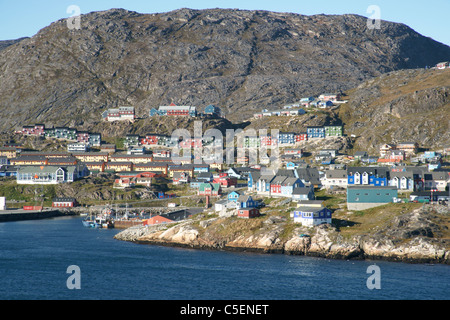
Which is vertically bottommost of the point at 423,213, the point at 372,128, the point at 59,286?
the point at 59,286

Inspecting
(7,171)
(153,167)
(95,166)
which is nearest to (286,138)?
(153,167)

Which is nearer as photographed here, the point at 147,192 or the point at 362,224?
the point at 362,224

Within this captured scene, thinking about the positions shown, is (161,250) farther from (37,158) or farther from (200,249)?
(37,158)

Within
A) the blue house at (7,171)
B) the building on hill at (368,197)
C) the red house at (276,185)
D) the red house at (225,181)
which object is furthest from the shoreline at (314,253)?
the blue house at (7,171)

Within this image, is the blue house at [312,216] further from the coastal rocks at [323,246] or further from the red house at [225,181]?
the red house at [225,181]

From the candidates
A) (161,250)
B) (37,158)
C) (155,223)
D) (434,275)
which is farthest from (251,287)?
(37,158)

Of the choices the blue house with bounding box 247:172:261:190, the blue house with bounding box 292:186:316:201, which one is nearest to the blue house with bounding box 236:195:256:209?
the blue house with bounding box 292:186:316:201

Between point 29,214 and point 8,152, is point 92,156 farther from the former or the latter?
point 29,214
